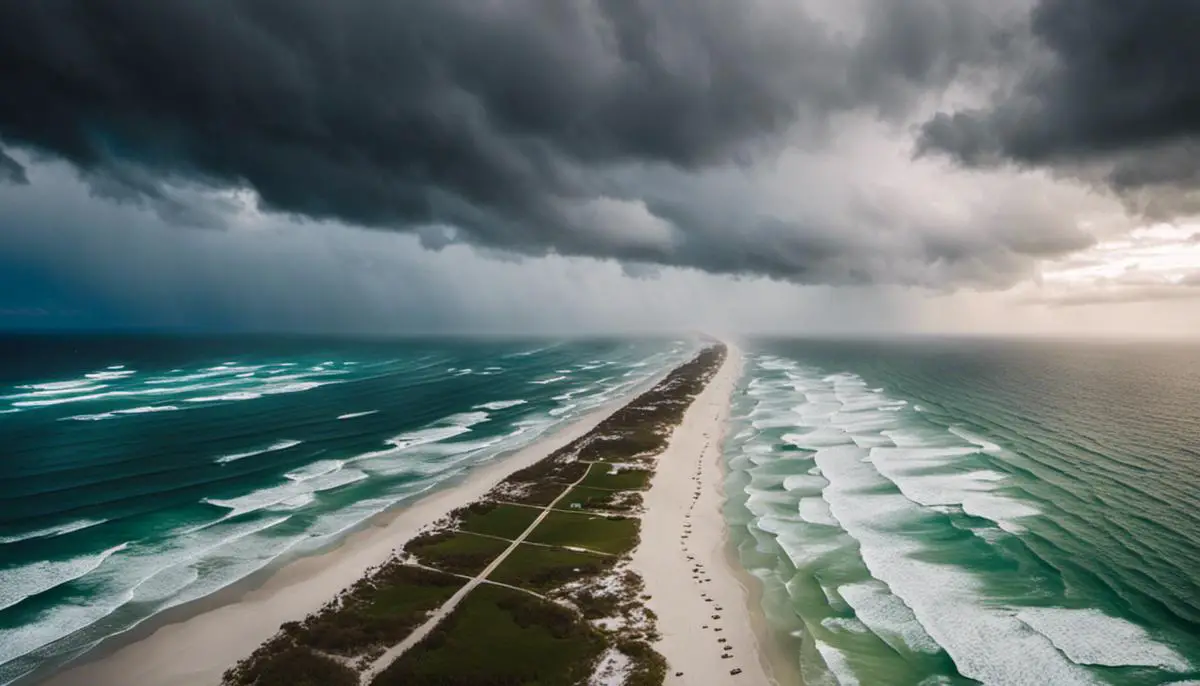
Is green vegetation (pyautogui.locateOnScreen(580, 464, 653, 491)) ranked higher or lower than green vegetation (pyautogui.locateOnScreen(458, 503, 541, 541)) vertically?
higher

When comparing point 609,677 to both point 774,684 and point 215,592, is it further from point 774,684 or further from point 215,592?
point 215,592

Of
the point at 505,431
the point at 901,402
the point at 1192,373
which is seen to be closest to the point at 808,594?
the point at 505,431

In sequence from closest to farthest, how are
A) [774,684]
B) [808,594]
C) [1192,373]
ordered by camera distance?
[774,684], [808,594], [1192,373]

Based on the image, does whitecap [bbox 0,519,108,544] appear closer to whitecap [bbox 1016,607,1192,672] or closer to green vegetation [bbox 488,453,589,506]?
green vegetation [bbox 488,453,589,506]

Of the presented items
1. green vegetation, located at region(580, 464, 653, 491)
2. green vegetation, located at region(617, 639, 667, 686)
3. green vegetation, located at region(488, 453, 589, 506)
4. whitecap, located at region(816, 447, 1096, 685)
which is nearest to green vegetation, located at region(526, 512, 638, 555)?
green vegetation, located at region(488, 453, 589, 506)

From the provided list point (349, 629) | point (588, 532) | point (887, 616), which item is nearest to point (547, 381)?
point (588, 532)

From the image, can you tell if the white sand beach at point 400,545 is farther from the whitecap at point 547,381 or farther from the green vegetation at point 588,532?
the whitecap at point 547,381

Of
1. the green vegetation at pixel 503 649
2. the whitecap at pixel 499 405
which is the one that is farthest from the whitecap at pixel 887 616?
the whitecap at pixel 499 405
